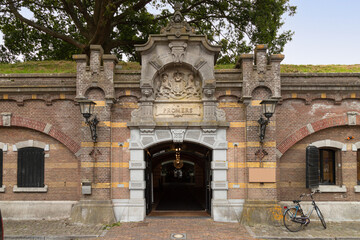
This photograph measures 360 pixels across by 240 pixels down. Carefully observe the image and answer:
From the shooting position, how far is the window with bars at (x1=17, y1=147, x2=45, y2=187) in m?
11.6

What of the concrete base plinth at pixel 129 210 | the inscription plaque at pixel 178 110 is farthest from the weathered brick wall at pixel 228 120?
the inscription plaque at pixel 178 110

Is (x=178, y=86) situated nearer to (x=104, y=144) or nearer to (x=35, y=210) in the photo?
(x=104, y=144)

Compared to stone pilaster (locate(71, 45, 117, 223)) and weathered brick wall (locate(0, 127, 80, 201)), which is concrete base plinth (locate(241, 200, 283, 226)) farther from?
weathered brick wall (locate(0, 127, 80, 201))

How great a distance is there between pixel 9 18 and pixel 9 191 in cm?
1286

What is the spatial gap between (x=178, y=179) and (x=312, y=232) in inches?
930

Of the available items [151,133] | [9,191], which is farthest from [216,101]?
[9,191]

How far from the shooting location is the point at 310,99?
11258 millimetres

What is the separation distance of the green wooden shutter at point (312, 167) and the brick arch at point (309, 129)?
1.85 ft

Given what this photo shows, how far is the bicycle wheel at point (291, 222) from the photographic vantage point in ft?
31.9

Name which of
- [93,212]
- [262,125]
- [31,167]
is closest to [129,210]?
[93,212]

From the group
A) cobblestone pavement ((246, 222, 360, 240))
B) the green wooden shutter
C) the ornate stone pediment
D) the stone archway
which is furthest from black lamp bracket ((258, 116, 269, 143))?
cobblestone pavement ((246, 222, 360, 240))

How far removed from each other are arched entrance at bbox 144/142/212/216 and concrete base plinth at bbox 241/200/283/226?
1.86 metres

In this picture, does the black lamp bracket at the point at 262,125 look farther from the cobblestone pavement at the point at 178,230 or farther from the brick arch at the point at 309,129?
the cobblestone pavement at the point at 178,230

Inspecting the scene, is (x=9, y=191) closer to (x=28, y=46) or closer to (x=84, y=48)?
(x=84, y=48)
